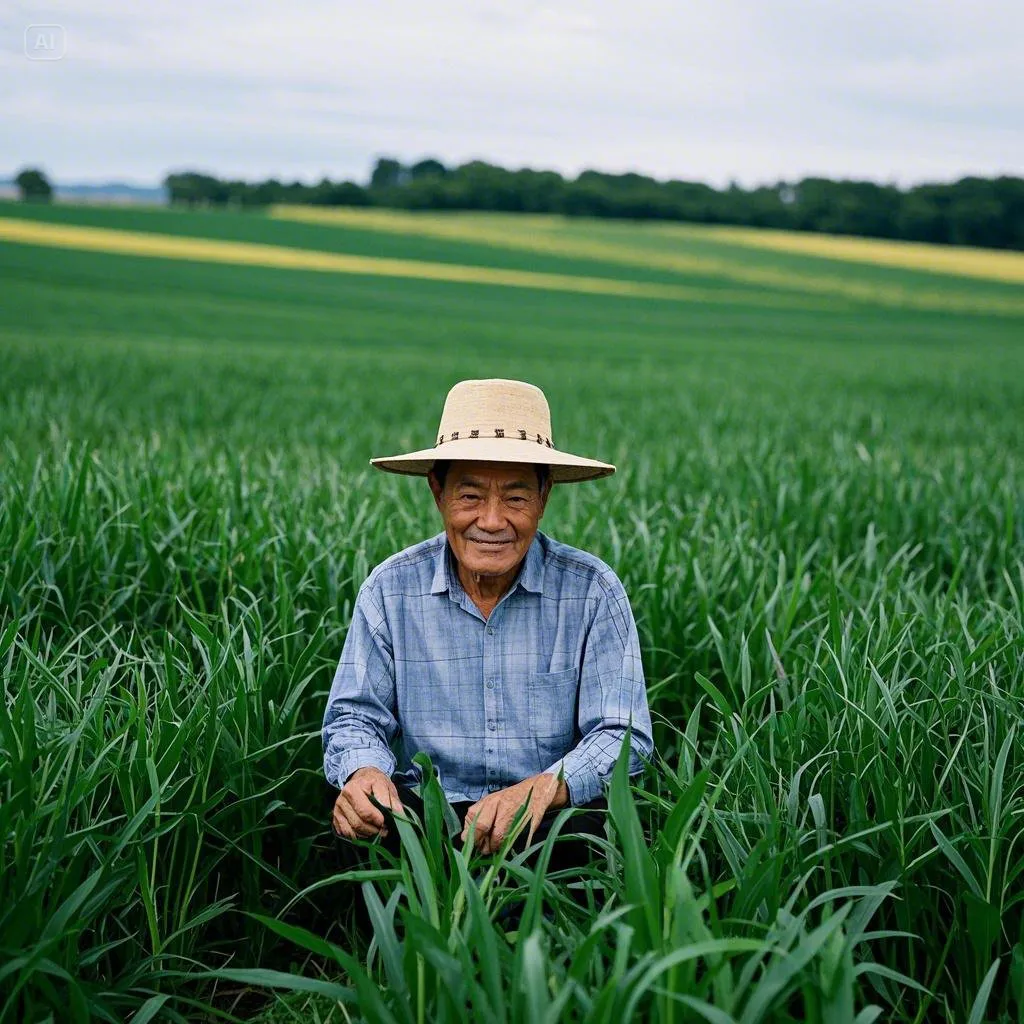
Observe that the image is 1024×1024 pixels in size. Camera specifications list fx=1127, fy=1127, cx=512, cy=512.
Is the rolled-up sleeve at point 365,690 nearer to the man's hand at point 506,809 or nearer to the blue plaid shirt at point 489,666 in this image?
Result: the blue plaid shirt at point 489,666

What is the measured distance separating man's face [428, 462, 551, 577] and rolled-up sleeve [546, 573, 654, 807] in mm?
228

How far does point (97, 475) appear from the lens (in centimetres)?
454

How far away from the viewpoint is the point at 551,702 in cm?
253

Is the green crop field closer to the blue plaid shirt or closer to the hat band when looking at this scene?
the blue plaid shirt

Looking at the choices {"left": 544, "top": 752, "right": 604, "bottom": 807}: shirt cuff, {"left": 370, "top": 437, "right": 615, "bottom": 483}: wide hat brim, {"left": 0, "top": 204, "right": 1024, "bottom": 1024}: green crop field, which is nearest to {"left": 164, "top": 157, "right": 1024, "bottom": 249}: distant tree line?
{"left": 0, "top": 204, "right": 1024, "bottom": 1024}: green crop field

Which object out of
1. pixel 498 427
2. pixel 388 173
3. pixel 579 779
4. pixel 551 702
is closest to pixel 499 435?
pixel 498 427

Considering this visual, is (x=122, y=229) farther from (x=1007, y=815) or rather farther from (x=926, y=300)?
(x=1007, y=815)

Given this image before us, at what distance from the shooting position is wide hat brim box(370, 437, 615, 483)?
2.32 metres

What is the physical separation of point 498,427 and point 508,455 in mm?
135

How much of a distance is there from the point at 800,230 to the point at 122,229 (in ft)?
124

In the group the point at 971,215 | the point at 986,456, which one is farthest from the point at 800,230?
the point at 986,456

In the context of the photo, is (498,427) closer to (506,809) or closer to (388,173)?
(506,809)

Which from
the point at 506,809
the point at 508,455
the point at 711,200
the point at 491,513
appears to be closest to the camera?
the point at 506,809

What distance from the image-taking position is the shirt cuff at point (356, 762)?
2.34 m
